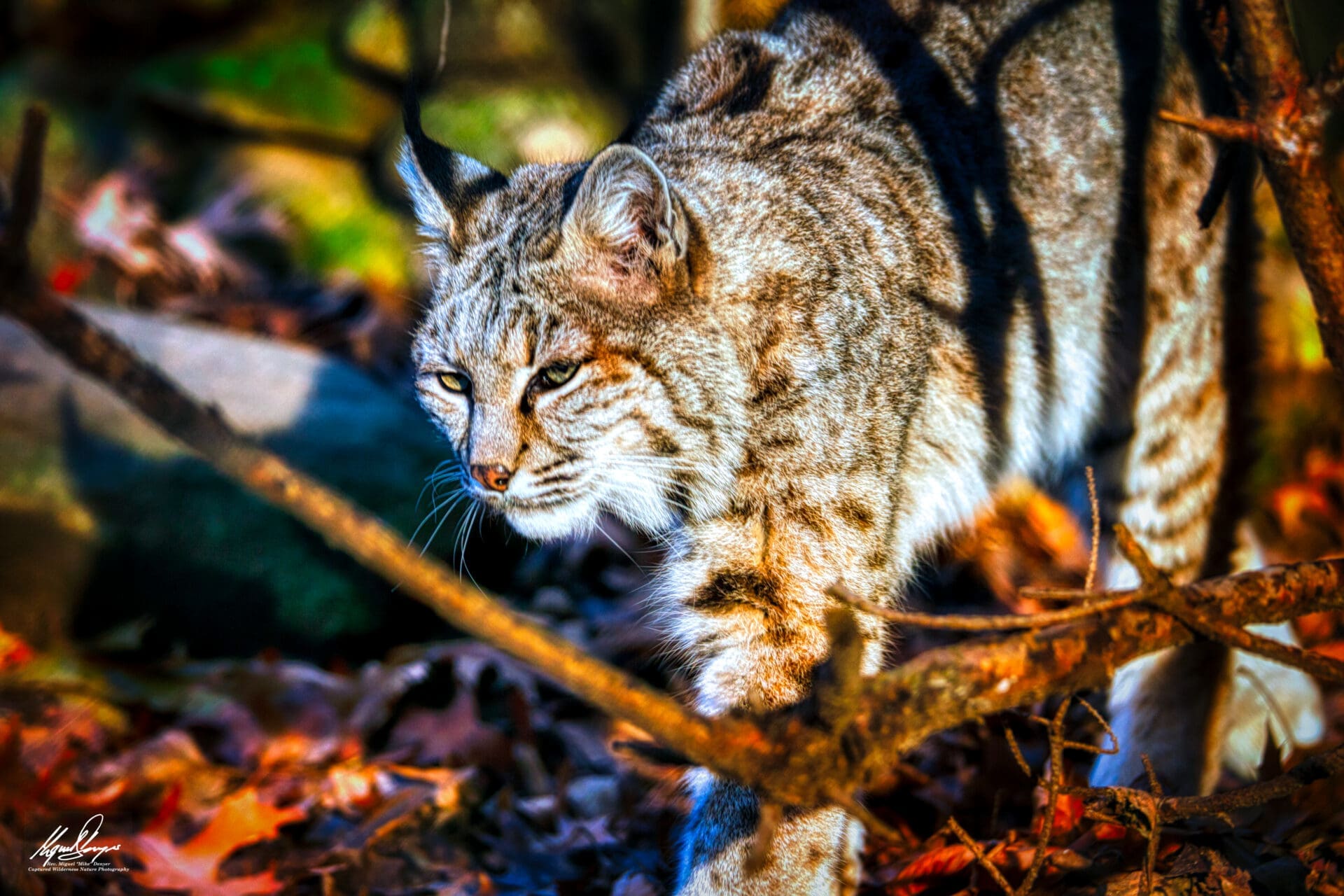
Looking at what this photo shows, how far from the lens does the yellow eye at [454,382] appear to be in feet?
8.66

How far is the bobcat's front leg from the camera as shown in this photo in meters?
2.47

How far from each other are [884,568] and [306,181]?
5799mm

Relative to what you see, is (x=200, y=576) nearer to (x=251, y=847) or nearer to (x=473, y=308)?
(x=251, y=847)

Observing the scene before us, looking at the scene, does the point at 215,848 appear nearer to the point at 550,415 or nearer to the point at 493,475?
the point at 493,475

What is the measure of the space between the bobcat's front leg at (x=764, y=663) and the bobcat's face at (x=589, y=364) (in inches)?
7.6

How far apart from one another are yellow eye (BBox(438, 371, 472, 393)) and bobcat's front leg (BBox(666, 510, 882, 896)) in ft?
2.25

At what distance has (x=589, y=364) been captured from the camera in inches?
97.5

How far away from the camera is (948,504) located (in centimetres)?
315

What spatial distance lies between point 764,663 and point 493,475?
2.44 feet

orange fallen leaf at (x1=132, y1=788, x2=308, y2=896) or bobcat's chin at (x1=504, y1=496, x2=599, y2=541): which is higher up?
bobcat's chin at (x1=504, y1=496, x2=599, y2=541)
